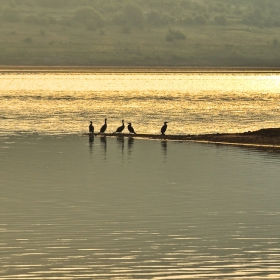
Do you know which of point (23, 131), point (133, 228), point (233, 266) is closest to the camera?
point (233, 266)

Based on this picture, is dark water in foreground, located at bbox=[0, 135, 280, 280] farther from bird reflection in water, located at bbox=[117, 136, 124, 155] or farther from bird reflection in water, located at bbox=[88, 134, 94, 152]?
bird reflection in water, located at bbox=[88, 134, 94, 152]

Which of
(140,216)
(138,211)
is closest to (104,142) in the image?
(138,211)

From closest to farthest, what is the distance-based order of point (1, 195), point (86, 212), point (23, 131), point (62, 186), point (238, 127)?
point (86, 212)
point (1, 195)
point (62, 186)
point (23, 131)
point (238, 127)

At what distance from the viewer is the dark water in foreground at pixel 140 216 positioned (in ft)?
58.2

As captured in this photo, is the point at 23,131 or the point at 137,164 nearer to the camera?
the point at 137,164

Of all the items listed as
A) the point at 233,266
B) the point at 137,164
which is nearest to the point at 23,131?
the point at 137,164

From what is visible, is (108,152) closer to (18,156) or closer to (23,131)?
(18,156)

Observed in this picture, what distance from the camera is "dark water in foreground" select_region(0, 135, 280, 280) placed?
17734 mm

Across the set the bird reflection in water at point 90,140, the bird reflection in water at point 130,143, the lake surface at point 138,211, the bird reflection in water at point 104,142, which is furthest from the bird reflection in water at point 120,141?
the bird reflection in water at point 90,140

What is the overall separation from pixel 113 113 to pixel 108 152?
1548 inches

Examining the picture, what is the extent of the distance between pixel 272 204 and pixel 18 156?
1602 centimetres

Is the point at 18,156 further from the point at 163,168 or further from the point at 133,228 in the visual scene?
the point at 133,228

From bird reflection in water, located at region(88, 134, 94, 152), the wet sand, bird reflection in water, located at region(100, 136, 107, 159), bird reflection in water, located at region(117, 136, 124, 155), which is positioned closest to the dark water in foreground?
bird reflection in water, located at region(100, 136, 107, 159)

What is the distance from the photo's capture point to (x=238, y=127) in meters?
61.3
